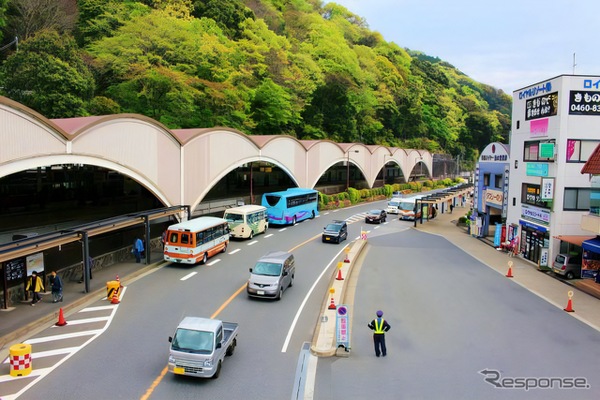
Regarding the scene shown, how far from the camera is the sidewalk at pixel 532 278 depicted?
19703mm

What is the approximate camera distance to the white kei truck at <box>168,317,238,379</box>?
1151cm

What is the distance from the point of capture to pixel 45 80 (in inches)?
1431

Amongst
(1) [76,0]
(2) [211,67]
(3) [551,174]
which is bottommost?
(3) [551,174]

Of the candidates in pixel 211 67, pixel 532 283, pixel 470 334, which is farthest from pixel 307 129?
pixel 470 334

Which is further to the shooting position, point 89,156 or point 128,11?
point 128,11

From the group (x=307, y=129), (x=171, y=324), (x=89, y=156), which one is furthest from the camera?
(x=307, y=129)

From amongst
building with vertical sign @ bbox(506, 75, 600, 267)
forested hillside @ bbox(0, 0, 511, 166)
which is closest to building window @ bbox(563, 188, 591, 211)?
building with vertical sign @ bbox(506, 75, 600, 267)

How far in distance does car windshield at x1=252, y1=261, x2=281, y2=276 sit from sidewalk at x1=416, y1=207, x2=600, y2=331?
13.5 m

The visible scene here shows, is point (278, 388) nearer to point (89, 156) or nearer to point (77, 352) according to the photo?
point (77, 352)

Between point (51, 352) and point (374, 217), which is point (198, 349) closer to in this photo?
point (51, 352)

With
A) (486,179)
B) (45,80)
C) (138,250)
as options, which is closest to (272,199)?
(138,250)

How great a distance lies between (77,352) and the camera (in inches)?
526

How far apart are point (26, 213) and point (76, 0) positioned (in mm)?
44048

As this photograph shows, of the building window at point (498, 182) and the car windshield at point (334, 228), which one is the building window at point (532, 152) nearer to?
the building window at point (498, 182)
